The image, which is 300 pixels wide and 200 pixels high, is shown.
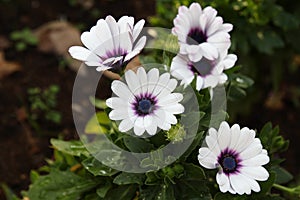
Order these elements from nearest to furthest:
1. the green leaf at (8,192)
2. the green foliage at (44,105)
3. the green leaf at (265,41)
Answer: the green leaf at (8,192) → the green leaf at (265,41) → the green foliage at (44,105)

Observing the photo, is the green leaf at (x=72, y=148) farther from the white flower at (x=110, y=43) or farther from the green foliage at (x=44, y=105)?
the green foliage at (x=44, y=105)

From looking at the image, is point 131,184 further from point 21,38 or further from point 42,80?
point 21,38

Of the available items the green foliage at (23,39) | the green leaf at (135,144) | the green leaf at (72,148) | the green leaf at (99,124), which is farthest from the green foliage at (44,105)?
the green leaf at (135,144)

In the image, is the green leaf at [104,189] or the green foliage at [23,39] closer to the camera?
the green leaf at [104,189]

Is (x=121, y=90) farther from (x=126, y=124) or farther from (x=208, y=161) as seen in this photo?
(x=208, y=161)

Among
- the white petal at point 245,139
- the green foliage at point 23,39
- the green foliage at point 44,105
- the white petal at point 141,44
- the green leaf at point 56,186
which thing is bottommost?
the green foliage at point 44,105

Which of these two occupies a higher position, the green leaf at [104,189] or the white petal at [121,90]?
the white petal at [121,90]

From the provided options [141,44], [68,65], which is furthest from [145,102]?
[68,65]
